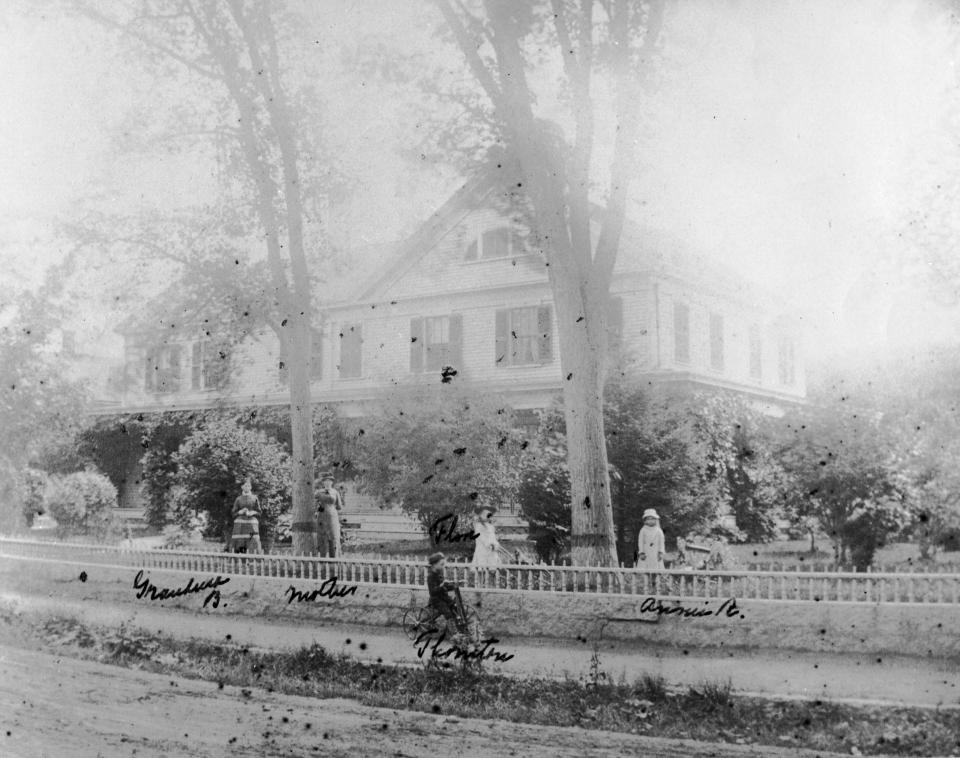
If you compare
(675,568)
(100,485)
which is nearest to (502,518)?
(675,568)

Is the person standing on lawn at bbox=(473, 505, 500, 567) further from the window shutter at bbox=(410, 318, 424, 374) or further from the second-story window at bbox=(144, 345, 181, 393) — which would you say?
the second-story window at bbox=(144, 345, 181, 393)

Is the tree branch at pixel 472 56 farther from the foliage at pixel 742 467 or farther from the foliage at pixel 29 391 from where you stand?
the foliage at pixel 29 391

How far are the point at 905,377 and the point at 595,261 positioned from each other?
1.63 metres

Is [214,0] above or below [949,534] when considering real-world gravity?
above

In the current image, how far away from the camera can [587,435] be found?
4215mm

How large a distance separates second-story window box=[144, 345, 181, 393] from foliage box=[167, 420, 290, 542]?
0.31 metres

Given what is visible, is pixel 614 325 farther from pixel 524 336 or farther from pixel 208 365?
pixel 208 365

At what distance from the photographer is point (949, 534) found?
4000mm

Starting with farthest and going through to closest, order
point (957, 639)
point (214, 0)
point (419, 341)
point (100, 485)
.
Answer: point (100, 485)
point (214, 0)
point (419, 341)
point (957, 639)

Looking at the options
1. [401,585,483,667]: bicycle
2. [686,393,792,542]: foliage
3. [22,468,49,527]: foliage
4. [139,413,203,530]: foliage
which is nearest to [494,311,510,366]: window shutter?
[686,393,792,542]: foliage

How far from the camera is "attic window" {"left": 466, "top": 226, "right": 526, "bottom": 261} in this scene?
4.30m

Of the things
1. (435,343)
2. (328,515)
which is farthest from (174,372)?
(435,343)

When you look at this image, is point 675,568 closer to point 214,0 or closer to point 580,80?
point 580,80

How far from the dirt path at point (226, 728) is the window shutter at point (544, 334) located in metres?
1.85
